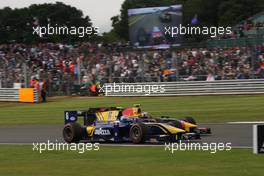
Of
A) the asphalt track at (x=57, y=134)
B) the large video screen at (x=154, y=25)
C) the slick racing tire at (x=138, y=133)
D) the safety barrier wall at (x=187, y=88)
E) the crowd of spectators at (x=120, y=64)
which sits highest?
the large video screen at (x=154, y=25)

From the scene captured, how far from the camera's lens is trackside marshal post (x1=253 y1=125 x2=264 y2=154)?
9258mm

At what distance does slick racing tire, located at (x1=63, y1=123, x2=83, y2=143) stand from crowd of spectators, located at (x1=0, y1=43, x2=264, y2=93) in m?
15.9

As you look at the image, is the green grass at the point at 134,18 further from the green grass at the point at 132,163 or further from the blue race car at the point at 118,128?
the green grass at the point at 132,163

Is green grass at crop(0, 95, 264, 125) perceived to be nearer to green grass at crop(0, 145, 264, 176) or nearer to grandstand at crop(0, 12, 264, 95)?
grandstand at crop(0, 12, 264, 95)

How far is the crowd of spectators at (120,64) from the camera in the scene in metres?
29.7

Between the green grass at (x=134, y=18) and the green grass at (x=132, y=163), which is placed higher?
the green grass at (x=134, y=18)

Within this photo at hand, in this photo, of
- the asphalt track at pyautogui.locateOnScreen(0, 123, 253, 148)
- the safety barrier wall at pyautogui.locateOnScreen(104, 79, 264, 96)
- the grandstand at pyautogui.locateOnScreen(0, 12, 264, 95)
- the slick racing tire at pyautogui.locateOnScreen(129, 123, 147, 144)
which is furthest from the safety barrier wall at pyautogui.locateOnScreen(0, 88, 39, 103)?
the slick racing tire at pyautogui.locateOnScreen(129, 123, 147, 144)

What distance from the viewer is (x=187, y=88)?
32.4 meters

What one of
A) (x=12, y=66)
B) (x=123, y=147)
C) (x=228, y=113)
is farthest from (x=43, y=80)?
(x=123, y=147)

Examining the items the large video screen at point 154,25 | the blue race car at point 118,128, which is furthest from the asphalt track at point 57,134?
the large video screen at point 154,25

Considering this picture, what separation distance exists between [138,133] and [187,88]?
63.9ft

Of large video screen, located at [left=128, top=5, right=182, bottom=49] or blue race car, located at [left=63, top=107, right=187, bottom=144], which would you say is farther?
large video screen, located at [left=128, top=5, right=182, bottom=49]

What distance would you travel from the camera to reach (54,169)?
9.45m

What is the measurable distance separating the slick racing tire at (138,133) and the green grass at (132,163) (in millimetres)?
792
